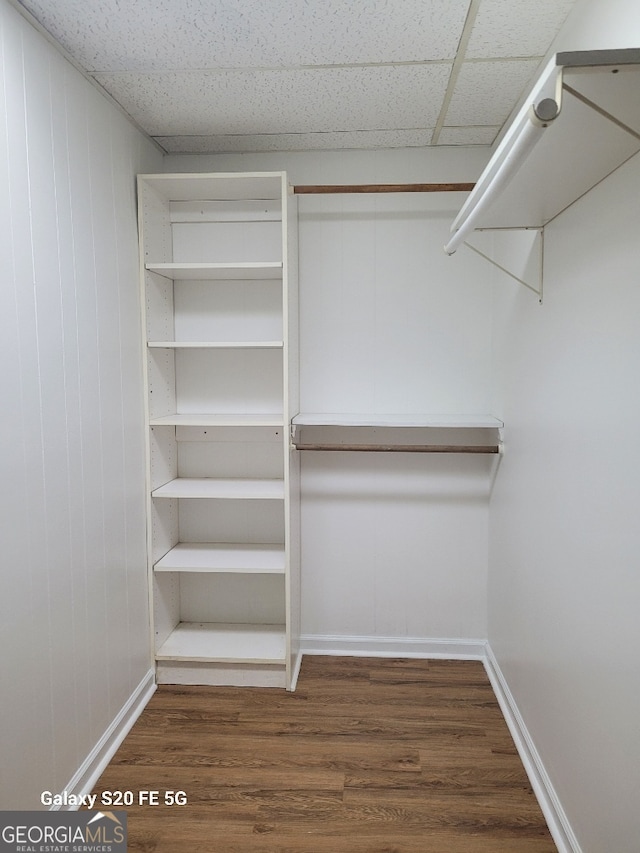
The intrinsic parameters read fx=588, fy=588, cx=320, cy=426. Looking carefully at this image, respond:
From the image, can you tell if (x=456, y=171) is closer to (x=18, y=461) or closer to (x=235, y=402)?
(x=235, y=402)

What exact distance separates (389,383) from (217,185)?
1.16 meters

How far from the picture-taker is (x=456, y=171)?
8.85 feet

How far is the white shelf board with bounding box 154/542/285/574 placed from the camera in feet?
8.34

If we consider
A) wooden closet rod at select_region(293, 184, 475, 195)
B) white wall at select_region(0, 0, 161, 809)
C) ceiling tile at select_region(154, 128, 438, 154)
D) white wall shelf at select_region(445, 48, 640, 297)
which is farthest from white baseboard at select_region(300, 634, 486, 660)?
ceiling tile at select_region(154, 128, 438, 154)

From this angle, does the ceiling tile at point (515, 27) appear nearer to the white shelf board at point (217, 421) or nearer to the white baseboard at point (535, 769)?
the white shelf board at point (217, 421)

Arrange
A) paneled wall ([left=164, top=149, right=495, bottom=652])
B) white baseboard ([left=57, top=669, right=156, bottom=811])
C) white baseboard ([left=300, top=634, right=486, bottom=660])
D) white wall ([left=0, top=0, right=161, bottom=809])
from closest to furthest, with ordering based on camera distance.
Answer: white wall ([left=0, top=0, right=161, bottom=809]), white baseboard ([left=57, top=669, right=156, bottom=811]), paneled wall ([left=164, top=149, right=495, bottom=652]), white baseboard ([left=300, top=634, right=486, bottom=660])

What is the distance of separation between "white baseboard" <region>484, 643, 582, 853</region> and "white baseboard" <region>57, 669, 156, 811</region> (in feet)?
4.80

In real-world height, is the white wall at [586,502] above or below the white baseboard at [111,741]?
above

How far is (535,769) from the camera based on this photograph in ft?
6.46

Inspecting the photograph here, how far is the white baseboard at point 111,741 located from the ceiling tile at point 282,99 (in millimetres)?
2294

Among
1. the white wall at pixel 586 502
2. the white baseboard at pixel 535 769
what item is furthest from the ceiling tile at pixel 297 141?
the white baseboard at pixel 535 769

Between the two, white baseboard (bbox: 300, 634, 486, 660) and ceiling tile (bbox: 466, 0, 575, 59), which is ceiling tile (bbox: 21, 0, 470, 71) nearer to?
ceiling tile (bbox: 466, 0, 575, 59)

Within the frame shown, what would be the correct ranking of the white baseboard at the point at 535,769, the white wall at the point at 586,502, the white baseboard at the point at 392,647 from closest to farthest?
the white wall at the point at 586,502, the white baseboard at the point at 535,769, the white baseboard at the point at 392,647

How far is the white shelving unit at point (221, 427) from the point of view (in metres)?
2.52
